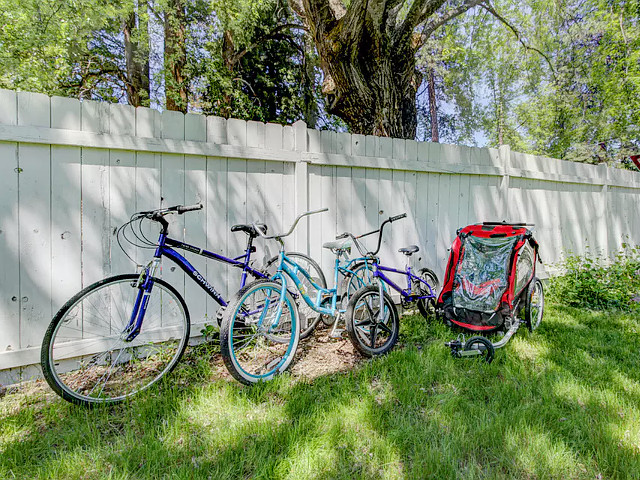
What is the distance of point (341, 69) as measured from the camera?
174 inches

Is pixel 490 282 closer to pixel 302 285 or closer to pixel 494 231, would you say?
pixel 494 231

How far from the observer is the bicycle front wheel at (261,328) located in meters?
2.11

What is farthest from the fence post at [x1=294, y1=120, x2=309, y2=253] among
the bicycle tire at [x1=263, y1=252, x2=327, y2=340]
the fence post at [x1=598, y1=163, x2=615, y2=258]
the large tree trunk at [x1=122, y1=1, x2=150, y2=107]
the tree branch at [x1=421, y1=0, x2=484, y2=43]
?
the large tree trunk at [x1=122, y1=1, x2=150, y2=107]

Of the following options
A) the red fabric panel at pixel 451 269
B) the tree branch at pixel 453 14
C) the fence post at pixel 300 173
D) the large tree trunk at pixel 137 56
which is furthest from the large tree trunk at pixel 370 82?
the large tree trunk at pixel 137 56

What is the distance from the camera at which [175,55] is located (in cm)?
746

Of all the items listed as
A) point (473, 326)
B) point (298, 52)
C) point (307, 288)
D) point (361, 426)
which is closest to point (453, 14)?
point (298, 52)

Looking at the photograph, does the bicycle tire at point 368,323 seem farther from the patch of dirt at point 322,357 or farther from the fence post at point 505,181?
the fence post at point 505,181

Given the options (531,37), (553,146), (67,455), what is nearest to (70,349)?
(67,455)

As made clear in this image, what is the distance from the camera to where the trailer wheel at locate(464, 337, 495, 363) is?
2.33 meters

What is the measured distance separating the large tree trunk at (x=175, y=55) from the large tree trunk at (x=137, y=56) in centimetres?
48

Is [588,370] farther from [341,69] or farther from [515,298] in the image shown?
[341,69]

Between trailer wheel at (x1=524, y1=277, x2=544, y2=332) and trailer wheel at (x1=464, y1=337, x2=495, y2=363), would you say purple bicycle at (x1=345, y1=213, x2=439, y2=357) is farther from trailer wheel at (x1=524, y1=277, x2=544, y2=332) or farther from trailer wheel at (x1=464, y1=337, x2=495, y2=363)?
trailer wheel at (x1=524, y1=277, x2=544, y2=332)

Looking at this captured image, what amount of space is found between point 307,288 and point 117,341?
137cm

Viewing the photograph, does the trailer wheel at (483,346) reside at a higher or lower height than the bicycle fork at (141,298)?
lower
